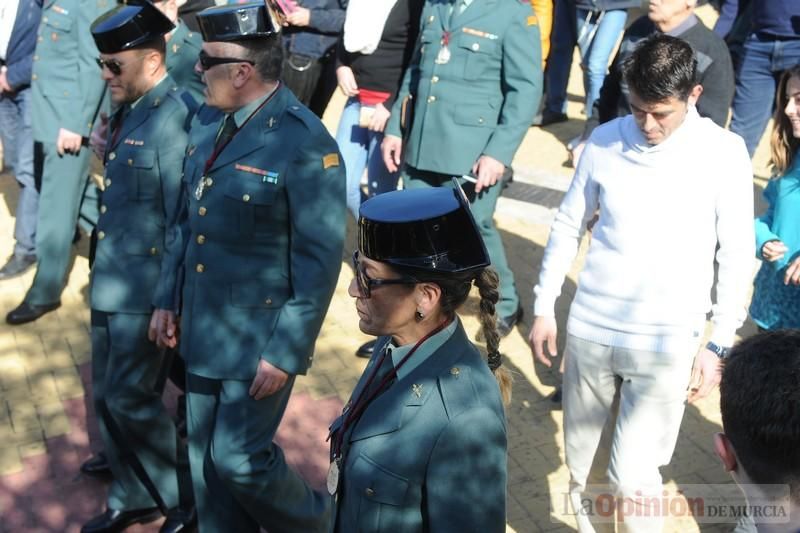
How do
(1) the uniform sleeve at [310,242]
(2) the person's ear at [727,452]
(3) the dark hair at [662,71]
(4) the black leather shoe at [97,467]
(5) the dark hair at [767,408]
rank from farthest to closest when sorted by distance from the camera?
(4) the black leather shoe at [97,467] → (1) the uniform sleeve at [310,242] → (3) the dark hair at [662,71] → (2) the person's ear at [727,452] → (5) the dark hair at [767,408]

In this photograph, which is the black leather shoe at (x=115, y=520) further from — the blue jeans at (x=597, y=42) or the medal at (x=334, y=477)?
the blue jeans at (x=597, y=42)

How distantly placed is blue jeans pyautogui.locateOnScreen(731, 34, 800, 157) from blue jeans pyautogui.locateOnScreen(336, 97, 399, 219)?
2.55m

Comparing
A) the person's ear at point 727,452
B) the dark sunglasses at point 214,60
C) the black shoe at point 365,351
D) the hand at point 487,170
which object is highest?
the dark sunglasses at point 214,60

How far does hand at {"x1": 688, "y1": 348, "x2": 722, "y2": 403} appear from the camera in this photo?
359cm

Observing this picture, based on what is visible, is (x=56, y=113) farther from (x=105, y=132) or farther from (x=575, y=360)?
(x=575, y=360)

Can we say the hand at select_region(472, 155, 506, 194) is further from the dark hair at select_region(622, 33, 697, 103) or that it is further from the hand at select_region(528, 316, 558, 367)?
the dark hair at select_region(622, 33, 697, 103)

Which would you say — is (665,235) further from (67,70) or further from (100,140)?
(67,70)

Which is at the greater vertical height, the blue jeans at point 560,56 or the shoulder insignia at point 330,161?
the shoulder insignia at point 330,161

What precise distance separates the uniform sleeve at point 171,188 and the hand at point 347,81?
225cm

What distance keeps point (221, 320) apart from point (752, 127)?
4705mm

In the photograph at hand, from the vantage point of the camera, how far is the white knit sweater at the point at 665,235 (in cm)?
346

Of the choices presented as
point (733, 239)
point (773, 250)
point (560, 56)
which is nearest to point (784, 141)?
point (773, 250)

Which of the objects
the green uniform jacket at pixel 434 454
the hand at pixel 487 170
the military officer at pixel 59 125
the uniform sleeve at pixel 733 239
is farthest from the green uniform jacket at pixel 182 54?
the green uniform jacket at pixel 434 454

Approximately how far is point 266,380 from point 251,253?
457 mm
